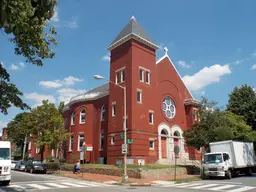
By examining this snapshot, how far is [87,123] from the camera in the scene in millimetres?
36938

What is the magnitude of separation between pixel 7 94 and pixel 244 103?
36826 mm

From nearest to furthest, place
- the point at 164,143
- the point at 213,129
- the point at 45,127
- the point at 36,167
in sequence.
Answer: the point at 213,129
the point at 36,167
the point at 164,143
the point at 45,127

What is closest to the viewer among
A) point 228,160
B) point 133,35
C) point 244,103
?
point 228,160

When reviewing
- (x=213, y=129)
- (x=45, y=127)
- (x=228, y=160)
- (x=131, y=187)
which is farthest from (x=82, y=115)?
(x=131, y=187)

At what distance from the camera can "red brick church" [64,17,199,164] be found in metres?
29.0

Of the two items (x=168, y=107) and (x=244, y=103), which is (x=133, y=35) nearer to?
(x=168, y=107)

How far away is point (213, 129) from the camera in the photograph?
27.7 meters

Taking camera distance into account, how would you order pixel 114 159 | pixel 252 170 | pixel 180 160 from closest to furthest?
pixel 252 170 < pixel 114 159 < pixel 180 160

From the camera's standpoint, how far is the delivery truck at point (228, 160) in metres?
21.5

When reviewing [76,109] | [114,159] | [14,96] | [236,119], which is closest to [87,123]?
[76,109]

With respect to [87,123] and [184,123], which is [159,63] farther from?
[87,123]

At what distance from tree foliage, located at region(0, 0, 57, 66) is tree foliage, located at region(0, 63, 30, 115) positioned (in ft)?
5.84

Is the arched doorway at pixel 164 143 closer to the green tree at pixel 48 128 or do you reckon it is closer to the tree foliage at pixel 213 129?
the tree foliage at pixel 213 129

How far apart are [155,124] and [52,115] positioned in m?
14.5
